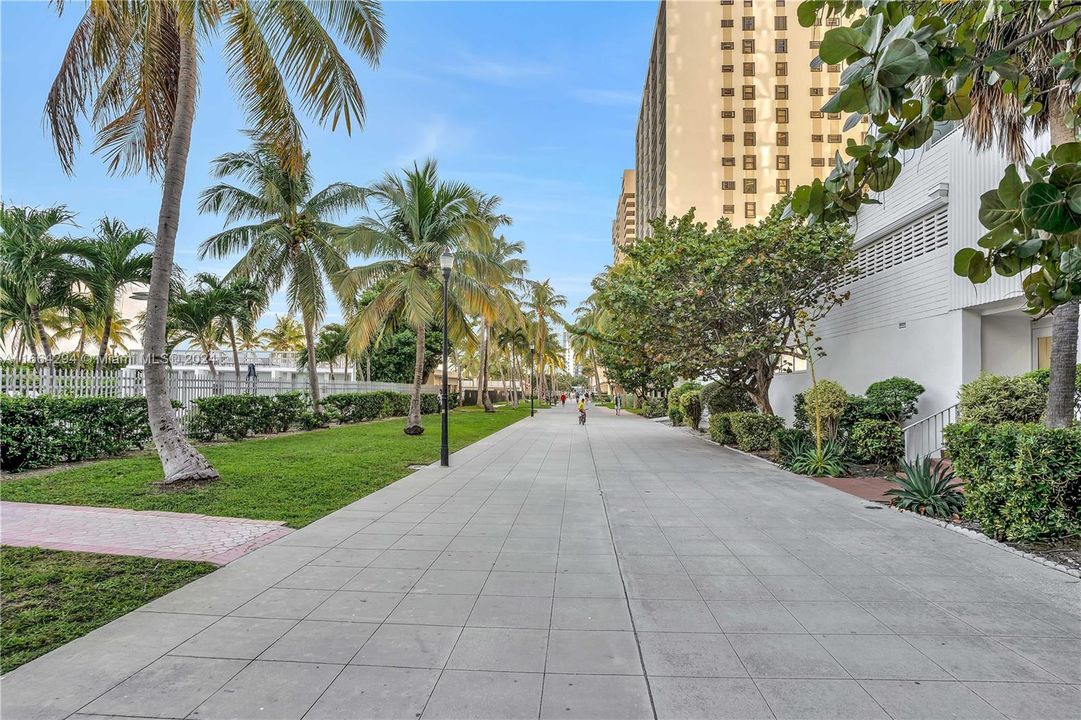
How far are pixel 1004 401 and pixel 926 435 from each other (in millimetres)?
2752

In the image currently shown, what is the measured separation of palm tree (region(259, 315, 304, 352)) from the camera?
220ft

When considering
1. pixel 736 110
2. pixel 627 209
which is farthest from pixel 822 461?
pixel 627 209

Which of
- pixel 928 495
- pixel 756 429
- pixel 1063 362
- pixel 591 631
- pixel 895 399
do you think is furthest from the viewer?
pixel 756 429

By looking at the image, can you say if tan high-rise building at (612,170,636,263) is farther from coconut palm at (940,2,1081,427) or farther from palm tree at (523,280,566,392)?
coconut palm at (940,2,1081,427)

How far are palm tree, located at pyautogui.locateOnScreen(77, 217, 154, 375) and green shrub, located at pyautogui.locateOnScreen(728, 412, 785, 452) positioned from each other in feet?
56.0

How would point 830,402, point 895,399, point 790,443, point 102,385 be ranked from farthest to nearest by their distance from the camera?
1. point 790,443
2. point 102,385
3. point 830,402
4. point 895,399

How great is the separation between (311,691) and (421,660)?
2.14ft

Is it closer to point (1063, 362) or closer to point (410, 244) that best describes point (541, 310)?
point (410, 244)

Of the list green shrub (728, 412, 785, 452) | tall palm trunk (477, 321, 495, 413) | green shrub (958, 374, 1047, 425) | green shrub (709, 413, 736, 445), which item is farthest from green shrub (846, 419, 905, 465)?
tall palm trunk (477, 321, 495, 413)

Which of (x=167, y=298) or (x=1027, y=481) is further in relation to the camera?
(x=167, y=298)

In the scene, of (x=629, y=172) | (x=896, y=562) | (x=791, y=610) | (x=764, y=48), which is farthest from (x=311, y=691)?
(x=629, y=172)

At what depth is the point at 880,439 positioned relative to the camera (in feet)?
36.8

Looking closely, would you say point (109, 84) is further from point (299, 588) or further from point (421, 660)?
point (421, 660)

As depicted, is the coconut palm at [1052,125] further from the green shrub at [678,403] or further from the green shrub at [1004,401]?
the green shrub at [678,403]
